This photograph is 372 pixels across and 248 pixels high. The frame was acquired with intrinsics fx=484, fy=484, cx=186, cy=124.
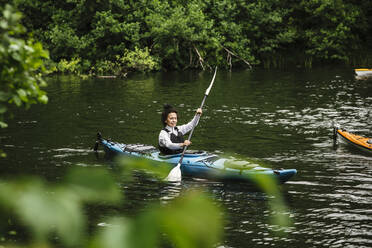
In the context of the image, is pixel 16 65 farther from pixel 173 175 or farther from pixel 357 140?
pixel 357 140

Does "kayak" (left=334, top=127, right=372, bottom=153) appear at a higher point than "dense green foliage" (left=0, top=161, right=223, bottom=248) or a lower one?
lower

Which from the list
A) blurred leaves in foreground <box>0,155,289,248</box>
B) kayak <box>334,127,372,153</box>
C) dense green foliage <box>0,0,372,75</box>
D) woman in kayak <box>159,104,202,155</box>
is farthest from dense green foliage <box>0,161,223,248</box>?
dense green foliage <box>0,0,372,75</box>

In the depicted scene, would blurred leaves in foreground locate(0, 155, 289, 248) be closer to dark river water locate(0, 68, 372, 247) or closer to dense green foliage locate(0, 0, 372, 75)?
dark river water locate(0, 68, 372, 247)

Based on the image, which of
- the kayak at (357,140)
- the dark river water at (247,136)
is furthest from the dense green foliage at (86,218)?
the kayak at (357,140)

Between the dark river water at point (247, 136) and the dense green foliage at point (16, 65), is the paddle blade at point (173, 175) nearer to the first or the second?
the dark river water at point (247, 136)

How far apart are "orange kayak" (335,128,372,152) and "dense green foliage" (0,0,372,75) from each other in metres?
20.9

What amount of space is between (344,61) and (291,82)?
12.4 meters

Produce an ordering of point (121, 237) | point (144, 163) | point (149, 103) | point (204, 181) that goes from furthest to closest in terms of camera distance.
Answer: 1. point (149, 103)
2. point (204, 181)
3. point (144, 163)
4. point (121, 237)

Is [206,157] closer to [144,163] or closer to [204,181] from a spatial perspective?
[204,181]

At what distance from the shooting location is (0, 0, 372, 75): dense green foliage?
32.4 meters

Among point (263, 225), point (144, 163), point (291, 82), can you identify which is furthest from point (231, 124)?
point (144, 163)

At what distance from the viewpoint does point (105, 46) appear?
34.3 meters

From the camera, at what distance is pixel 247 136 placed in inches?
507

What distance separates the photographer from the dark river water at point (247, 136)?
21.4 feet
